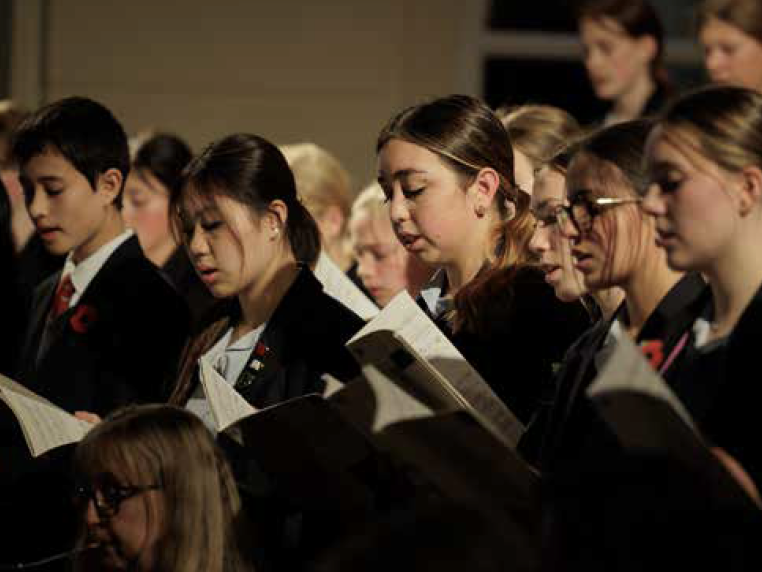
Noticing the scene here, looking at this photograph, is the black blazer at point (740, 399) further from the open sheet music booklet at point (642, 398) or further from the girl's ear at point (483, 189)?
the girl's ear at point (483, 189)

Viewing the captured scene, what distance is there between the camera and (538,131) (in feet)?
12.3

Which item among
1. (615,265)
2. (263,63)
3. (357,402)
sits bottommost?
(263,63)

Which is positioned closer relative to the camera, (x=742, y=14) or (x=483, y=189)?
(x=483, y=189)

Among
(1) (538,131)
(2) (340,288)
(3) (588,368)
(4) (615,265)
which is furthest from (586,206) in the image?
(2) (340,288)

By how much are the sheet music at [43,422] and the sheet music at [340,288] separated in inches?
37.1

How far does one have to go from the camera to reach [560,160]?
9.88 ft

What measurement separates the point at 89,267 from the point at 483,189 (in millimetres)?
1117

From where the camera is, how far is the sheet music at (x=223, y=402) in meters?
2.69

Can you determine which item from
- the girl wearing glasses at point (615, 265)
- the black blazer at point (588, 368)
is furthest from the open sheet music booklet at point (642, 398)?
the girl wearing glasses at point (615, 265)

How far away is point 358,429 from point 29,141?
5.64ft

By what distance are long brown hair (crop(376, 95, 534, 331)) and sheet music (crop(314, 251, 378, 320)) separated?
710 mm

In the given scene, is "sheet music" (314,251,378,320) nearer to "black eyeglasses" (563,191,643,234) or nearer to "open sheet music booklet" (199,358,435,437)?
"open sheet music booklet" (199,358,435,437)

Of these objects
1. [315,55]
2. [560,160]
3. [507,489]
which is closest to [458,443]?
[507,489]

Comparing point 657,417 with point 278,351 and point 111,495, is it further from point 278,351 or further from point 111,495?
point 278,351
